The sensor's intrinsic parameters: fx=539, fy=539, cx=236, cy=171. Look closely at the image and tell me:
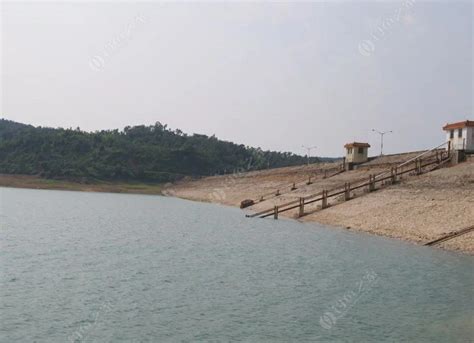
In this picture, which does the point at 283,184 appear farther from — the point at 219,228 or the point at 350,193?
the point at 219,228

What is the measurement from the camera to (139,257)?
28.5 meters

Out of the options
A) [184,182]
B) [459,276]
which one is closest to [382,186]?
[459,276]

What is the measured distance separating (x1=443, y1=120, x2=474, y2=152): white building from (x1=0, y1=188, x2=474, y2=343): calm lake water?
27.8 metres

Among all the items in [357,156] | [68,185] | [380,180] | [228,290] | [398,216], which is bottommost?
[68,185]

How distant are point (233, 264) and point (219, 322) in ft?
33.3

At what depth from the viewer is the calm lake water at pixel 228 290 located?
16422mm

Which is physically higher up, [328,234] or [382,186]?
[382,186]

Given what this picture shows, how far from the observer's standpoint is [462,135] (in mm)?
59500

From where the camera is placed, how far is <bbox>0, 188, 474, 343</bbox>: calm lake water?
16.4 meters

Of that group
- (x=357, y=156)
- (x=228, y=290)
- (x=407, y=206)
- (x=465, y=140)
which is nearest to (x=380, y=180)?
(x=465, y=140)

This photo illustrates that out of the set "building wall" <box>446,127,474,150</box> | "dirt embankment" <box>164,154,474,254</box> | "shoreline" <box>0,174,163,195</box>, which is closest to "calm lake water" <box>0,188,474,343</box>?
"dirt embankment" <box>164,154,474,254</box>

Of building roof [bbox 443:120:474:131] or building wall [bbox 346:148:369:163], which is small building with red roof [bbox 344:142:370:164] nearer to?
building wall [bbox 346:148:369:163]

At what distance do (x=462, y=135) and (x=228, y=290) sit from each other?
46465 mm

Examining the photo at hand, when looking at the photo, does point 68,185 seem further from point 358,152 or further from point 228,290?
point 228,290
